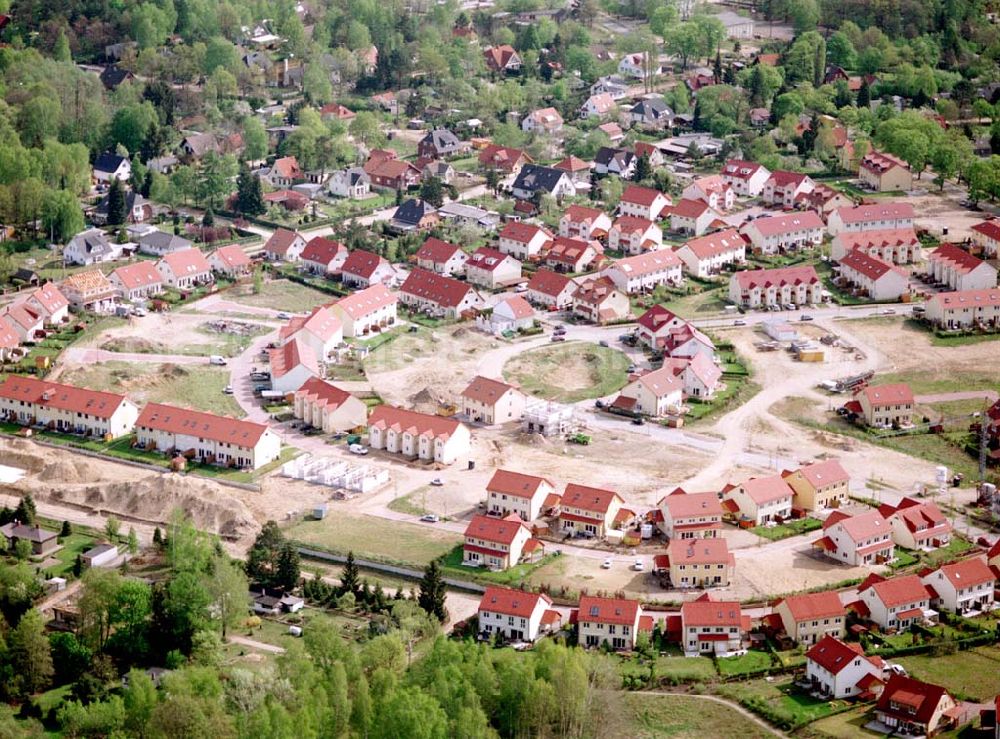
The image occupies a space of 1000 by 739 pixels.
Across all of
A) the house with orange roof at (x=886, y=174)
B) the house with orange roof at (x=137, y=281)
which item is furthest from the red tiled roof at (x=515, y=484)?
the house with orange roof at (x=886, y=174)

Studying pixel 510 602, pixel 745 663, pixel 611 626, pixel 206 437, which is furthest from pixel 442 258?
pixel 745 663

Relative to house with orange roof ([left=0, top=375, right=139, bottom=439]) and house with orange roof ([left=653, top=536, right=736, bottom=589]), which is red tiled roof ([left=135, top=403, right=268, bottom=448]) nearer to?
house with orange roof ([left=0, top=375, right=139, bottom=439])

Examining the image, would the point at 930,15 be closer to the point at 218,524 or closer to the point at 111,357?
the point at 111,357

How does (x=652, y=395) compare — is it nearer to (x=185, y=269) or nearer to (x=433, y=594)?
(x=433, y=594)

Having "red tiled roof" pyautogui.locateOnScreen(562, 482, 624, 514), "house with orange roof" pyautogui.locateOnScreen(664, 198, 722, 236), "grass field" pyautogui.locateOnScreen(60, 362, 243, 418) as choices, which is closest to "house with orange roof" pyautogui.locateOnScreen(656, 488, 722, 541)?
"red tiled roof" pyautogui.locateOnScreen(562, 482, 624, 514)

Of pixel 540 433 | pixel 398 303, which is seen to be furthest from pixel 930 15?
pixel 540 433

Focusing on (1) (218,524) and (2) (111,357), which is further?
(2) (111,357)
